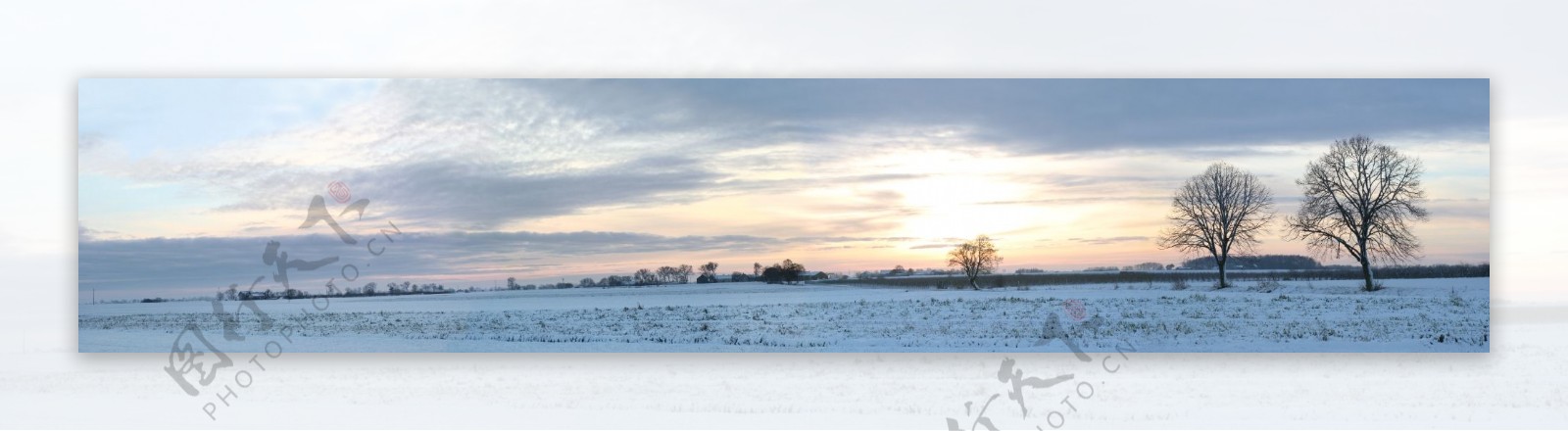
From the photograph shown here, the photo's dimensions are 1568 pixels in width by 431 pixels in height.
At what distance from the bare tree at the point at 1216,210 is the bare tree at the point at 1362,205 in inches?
12.5

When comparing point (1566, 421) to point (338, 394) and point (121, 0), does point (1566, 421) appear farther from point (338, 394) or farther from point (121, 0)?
point (121, 0)

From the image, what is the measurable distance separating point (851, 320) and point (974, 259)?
1.32m

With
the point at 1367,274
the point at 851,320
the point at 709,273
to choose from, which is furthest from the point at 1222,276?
the point at 709,273

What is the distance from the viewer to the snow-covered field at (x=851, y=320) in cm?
1097

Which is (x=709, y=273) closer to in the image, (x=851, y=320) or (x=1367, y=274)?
(x=851, y=320)

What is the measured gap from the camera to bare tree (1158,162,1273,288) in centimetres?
1105

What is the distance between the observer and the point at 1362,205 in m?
11.2

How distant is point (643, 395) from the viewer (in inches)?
432

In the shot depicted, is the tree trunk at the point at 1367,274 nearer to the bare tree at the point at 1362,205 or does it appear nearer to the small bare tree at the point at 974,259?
the bare tree at the point at 1362,205

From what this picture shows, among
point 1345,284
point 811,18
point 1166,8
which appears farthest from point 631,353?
point 1345,284

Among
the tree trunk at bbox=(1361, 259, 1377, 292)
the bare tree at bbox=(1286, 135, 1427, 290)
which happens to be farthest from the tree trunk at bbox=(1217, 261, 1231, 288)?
the tree trunk at bbox=(1361, 259, 1377, 292)

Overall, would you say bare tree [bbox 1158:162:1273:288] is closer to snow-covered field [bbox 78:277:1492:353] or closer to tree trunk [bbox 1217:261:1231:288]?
tree trunk [bbox 1217:261:1231:288]

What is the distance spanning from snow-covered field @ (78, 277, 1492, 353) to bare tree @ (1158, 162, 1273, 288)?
48 cm

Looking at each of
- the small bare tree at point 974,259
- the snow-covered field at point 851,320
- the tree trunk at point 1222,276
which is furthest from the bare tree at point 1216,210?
the small bare tree at point 974,259
